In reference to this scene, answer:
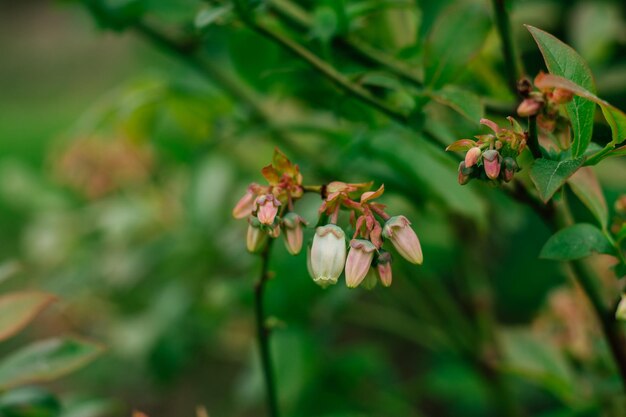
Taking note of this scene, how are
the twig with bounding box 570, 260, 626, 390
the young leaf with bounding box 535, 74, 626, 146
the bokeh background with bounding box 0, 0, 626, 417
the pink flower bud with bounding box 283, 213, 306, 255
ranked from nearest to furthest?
the young leaf with bounding box 535, 74, 626, 146
the pink flower bud with bounding box 283, 213, 306, 255
the twig with bounding box 570, 260, 626, 390
the bokeh background with bounding box 0, 0, 626, 417

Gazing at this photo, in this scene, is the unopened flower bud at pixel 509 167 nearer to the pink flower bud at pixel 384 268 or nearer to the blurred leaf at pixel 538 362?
the pink flower bud at pixel 384 268

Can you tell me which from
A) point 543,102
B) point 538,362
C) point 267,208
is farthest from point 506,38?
point 538,362

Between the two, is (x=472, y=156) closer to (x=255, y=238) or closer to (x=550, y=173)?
(x=550, y=173)

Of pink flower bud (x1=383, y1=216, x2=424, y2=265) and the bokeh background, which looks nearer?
pink flower bud (x1=383, y1=216, x2=424, y2=265)

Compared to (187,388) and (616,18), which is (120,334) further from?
(616,18)

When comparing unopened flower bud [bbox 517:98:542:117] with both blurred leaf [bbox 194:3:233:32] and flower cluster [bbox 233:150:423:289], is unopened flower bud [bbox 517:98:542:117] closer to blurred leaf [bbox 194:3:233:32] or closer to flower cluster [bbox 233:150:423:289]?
flower cluster [bbox 233:150:423:289]

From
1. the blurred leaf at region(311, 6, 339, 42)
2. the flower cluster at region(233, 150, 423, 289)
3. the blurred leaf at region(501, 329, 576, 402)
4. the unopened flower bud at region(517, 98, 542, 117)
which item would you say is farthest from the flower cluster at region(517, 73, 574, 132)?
the blurred leaf at region(501, 329, 576, 402)
